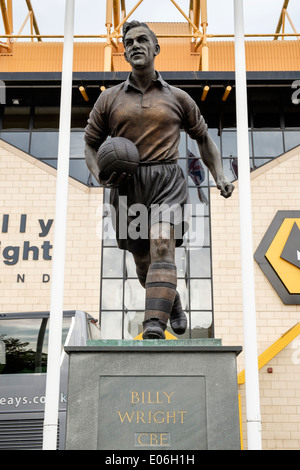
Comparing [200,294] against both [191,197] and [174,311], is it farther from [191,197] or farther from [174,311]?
[174,311]

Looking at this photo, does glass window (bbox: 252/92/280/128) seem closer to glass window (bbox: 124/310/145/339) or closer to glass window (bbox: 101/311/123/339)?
glass window (bbox: 124/310/145/339)

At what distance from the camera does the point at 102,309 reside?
17500 millimetres

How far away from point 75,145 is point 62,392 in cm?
1350

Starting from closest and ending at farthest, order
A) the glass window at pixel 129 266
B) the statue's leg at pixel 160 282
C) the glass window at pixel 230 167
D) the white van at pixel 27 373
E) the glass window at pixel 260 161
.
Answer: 1. the statue's leg at pixel 160 282
2. the white van at pixel 27 373
3. the glass window at pixel 129 266
4. the glass window at pixel 230 167
5. the glass window at pixel 260 161

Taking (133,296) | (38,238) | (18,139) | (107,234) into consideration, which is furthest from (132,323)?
(18,139)

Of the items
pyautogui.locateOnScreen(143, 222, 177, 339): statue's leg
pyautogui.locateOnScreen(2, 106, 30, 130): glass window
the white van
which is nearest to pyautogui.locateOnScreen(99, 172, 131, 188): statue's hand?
pyautogui.locateOnScreen(143, 222, 177, 339): statue's leg

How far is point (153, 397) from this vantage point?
370 centimetres

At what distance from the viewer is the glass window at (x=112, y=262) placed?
18.0 meters

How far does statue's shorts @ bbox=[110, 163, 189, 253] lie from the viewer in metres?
4.58

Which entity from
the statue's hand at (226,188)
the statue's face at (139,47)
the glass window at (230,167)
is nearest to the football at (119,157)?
the statue's face at (139,47)

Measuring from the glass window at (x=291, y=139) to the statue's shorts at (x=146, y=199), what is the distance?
15.3 metres

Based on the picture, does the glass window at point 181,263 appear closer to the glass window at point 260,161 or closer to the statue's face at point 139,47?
the glass window at point 260,161

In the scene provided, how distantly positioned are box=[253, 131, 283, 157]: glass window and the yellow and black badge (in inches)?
107
